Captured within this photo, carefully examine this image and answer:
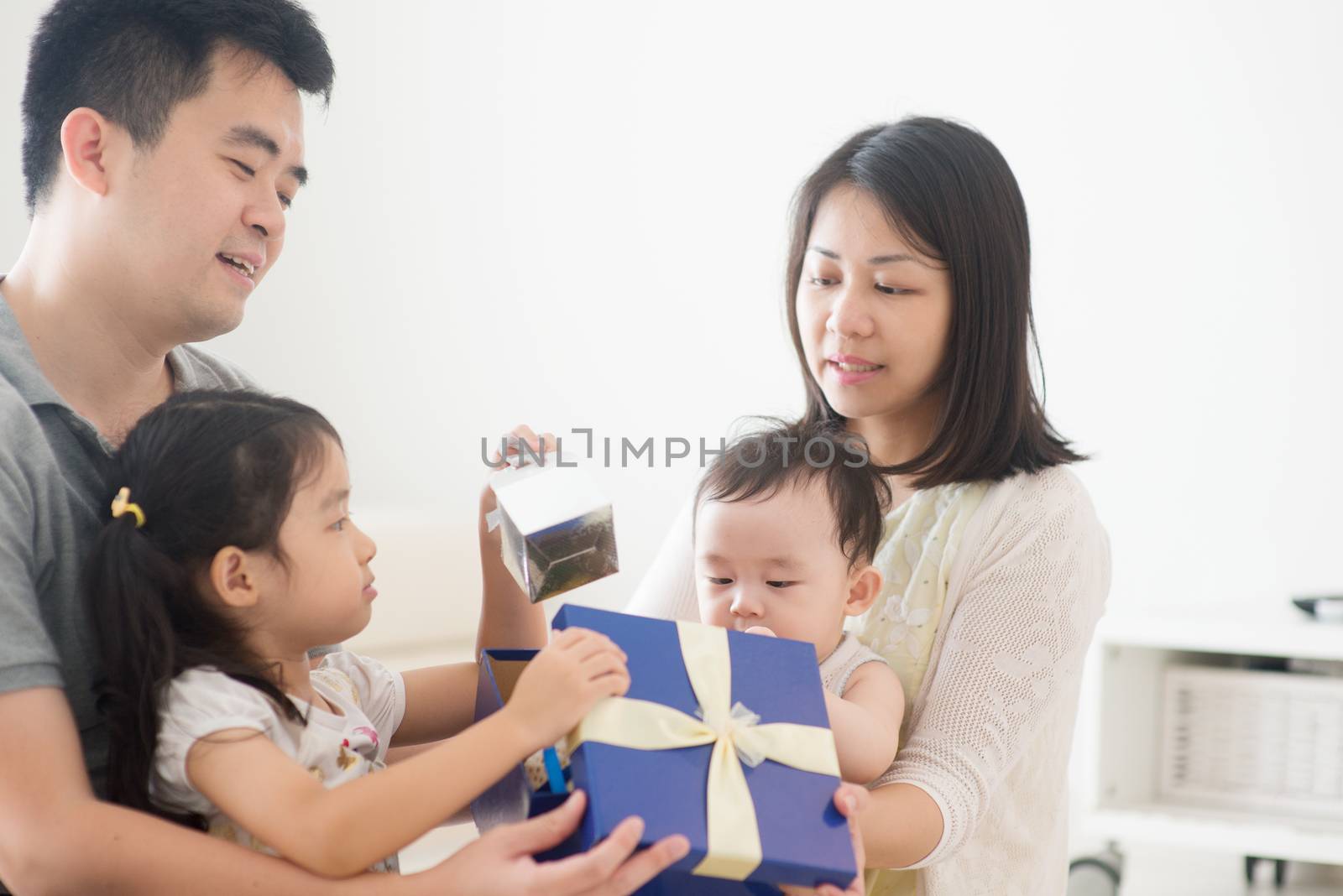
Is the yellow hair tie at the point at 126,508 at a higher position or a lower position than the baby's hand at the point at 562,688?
higher

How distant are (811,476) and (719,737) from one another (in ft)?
1.40

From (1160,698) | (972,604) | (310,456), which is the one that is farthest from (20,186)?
(1160,698)

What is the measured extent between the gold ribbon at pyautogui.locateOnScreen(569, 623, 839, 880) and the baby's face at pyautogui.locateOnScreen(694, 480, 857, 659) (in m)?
0.24

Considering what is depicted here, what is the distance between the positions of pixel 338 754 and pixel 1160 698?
6.67 feet

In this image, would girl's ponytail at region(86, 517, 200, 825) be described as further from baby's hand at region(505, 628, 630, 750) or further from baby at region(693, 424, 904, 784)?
baby at region(693, 424, 904, 784)

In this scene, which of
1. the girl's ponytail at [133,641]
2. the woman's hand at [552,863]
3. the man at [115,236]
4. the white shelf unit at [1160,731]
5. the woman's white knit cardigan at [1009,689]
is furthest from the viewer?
the white shelf unit at [1160,731]

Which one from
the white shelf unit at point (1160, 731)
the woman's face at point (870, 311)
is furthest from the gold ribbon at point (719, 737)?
the white shelf unit at point (1160, 731)

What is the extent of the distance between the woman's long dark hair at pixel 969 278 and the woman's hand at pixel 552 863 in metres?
0.67

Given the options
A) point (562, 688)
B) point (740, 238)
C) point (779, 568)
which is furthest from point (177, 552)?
point (740, 238)

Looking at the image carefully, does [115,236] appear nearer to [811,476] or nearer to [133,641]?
[133,641]

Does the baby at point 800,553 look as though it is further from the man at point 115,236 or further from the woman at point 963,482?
the man at point 115,236

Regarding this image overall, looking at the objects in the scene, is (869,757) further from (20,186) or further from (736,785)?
(20,186)

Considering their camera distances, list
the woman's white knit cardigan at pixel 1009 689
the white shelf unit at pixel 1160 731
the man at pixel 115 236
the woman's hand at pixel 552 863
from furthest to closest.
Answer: the white shelf unit at pixel 1160 731 < the woman's white knit cardigan at pixel 1009 689 < the man at pixel 115 236 < the woman's hand at pixel 552 863

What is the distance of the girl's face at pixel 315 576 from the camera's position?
1154 millimetres
